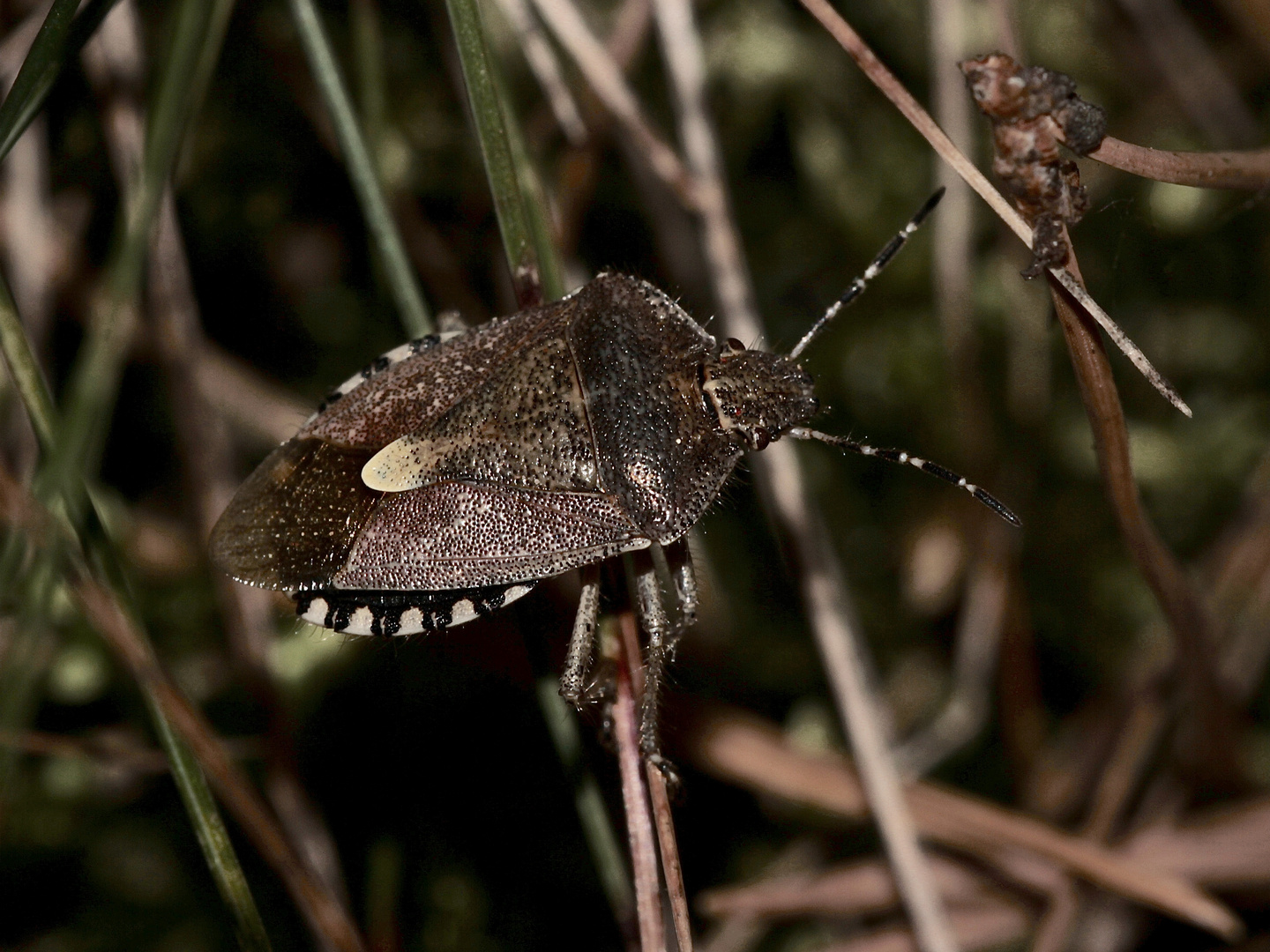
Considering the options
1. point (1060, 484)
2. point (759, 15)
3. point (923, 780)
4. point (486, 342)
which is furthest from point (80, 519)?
point (1060, 484)

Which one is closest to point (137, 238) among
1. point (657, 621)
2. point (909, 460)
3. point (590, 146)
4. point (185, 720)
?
point (185, 720)

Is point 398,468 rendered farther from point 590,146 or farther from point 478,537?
point 590,146

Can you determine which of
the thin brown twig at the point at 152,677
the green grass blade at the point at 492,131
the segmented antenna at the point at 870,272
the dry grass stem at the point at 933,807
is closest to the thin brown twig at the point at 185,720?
the thin brown twig at the point at 152,677

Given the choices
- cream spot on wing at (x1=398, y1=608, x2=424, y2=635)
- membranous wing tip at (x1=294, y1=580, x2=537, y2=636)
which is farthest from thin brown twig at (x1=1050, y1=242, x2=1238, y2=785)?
cream spot on wing at (x1=398, y1=608, x2=424, y2=635)

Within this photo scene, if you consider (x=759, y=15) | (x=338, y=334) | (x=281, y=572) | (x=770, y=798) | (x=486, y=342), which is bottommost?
(x=770, y=798)

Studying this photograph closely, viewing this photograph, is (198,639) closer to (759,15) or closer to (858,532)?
(858,532)

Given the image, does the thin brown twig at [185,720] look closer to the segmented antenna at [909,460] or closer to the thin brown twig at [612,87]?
the segmented antenna at [909,460]
